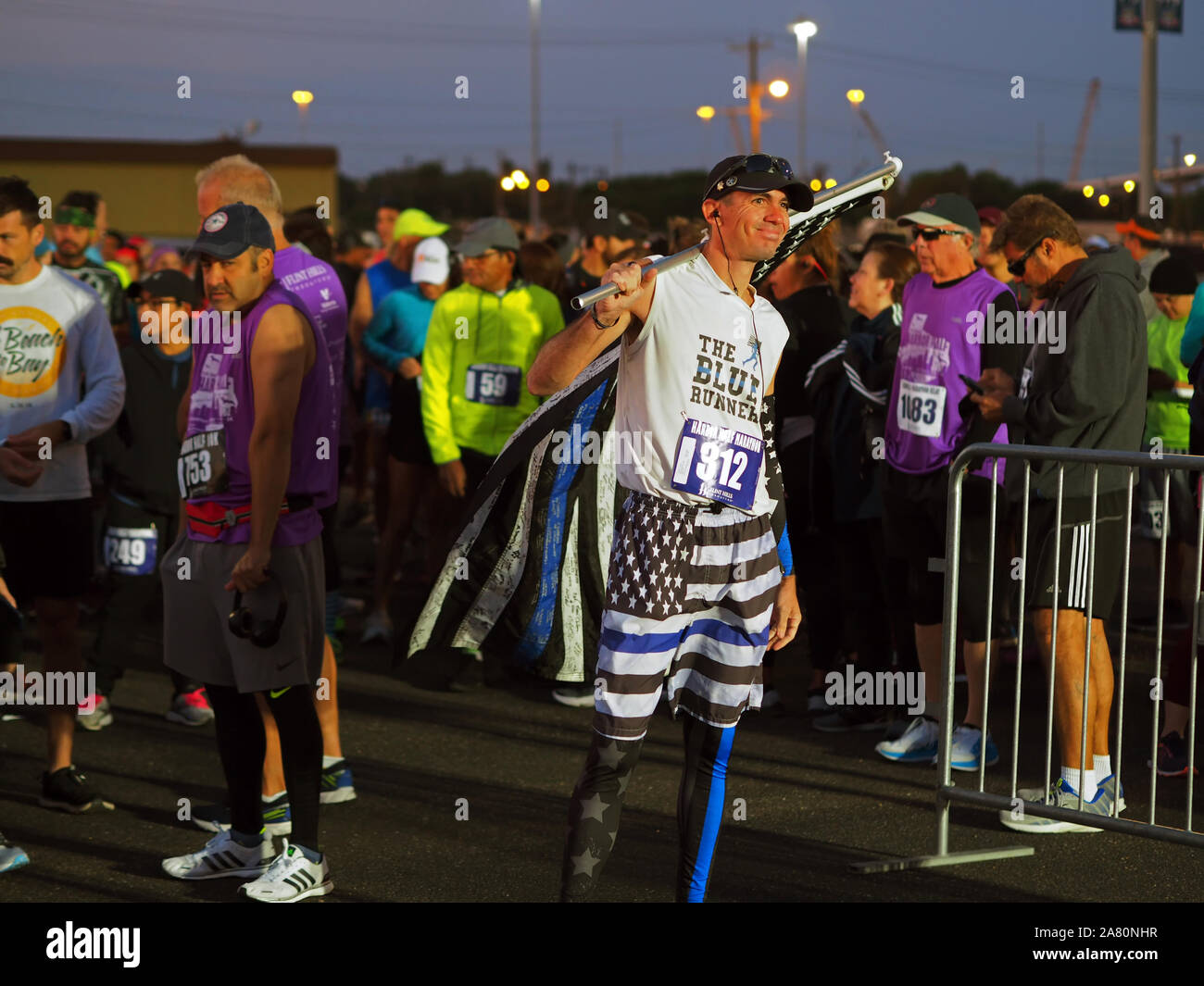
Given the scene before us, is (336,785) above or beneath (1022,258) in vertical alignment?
beneath

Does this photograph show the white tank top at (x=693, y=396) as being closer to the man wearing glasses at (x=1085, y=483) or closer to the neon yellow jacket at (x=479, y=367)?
the man wearing glasses at (x=1085, y=483)

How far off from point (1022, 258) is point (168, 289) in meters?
3.93

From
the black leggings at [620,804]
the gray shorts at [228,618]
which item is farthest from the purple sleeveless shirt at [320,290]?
the black leggings at [620,804]

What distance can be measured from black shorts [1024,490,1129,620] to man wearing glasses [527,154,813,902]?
1.86m

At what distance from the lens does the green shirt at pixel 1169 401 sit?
28.6 feet

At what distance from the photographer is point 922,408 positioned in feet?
21.4

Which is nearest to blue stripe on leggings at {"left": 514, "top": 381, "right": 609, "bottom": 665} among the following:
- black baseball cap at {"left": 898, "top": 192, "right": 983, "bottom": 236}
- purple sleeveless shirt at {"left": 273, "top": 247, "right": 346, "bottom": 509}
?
purple sleeveless shirt at {"left": 273, "top": 247, "right": 346, "bottom": 509}

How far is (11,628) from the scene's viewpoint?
5.46 meters

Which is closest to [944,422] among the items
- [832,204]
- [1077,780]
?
[1077,780]

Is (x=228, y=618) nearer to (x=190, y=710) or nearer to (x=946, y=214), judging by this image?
(x=190, y=710)

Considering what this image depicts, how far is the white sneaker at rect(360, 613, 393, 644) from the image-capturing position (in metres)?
9.12

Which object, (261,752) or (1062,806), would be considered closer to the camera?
(261,752)
